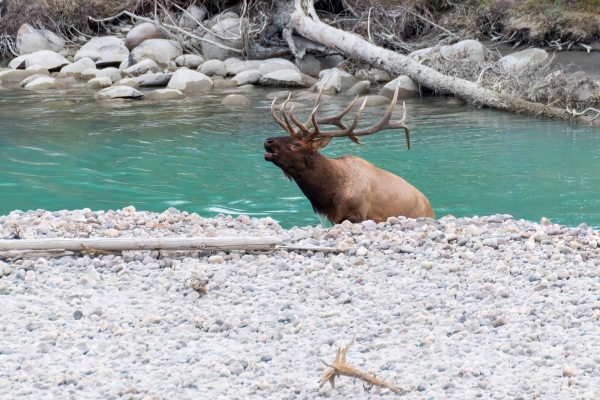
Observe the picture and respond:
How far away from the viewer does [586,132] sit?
45.6ft

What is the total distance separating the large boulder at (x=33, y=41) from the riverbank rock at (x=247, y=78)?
6.11m

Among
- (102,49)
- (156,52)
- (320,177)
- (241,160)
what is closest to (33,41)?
(102,49)

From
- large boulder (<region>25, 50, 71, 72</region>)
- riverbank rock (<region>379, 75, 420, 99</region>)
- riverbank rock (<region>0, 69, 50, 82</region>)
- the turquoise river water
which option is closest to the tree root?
the turquoise river water

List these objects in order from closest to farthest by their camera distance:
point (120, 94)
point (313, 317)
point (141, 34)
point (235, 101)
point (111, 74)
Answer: point (313, 317)
point (235, 101)
point (120, 94)
point (111, 74)
point (141, 34)

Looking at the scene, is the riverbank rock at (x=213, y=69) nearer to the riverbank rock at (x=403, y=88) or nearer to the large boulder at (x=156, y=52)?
the large boulder at (x=156, y=52)

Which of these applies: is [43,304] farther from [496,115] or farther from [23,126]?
[496,115]

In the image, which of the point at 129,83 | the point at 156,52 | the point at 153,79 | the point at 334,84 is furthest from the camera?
the point at 156,52

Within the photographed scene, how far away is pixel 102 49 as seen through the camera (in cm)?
2117

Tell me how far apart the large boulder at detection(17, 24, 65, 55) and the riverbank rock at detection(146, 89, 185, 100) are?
614 cm

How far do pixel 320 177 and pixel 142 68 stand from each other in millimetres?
13036

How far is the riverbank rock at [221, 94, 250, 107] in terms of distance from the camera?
54.6 feet

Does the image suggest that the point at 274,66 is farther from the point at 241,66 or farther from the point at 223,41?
the point at 223,41

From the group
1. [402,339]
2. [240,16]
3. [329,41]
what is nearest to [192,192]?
[402,339]

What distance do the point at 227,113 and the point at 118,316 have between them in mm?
11142
